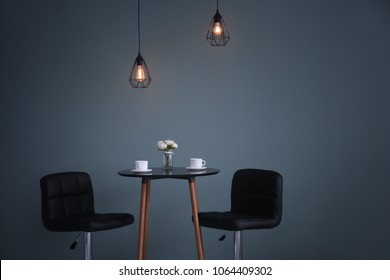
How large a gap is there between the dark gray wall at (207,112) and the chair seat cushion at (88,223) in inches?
36.9

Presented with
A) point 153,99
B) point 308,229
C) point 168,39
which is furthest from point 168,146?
point 308,229

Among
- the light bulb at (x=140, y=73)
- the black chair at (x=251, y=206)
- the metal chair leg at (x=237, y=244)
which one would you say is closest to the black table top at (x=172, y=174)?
the black chair at (x=251, y=206)

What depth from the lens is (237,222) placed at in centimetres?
354

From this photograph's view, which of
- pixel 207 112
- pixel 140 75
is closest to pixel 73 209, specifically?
pixel 140 75

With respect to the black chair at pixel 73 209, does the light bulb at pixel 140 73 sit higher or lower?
higher

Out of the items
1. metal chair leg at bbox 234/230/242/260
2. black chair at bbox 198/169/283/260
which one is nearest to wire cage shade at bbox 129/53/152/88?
black chair at bbox 198/169/283/260

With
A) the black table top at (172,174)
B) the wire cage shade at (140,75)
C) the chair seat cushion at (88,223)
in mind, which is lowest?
the chair seat cushion at (88,223)

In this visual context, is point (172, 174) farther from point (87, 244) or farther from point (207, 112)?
point (207, 112)

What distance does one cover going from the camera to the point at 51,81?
473cm

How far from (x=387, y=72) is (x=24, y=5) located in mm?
3315

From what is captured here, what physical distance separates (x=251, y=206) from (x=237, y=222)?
44cm

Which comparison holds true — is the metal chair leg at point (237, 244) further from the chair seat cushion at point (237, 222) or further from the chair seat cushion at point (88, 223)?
the chair seat cushion at point (88, 223)

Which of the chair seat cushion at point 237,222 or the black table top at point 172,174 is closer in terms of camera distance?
the chair seat cushion at point 237,222

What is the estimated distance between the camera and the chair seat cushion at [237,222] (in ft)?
11.6
